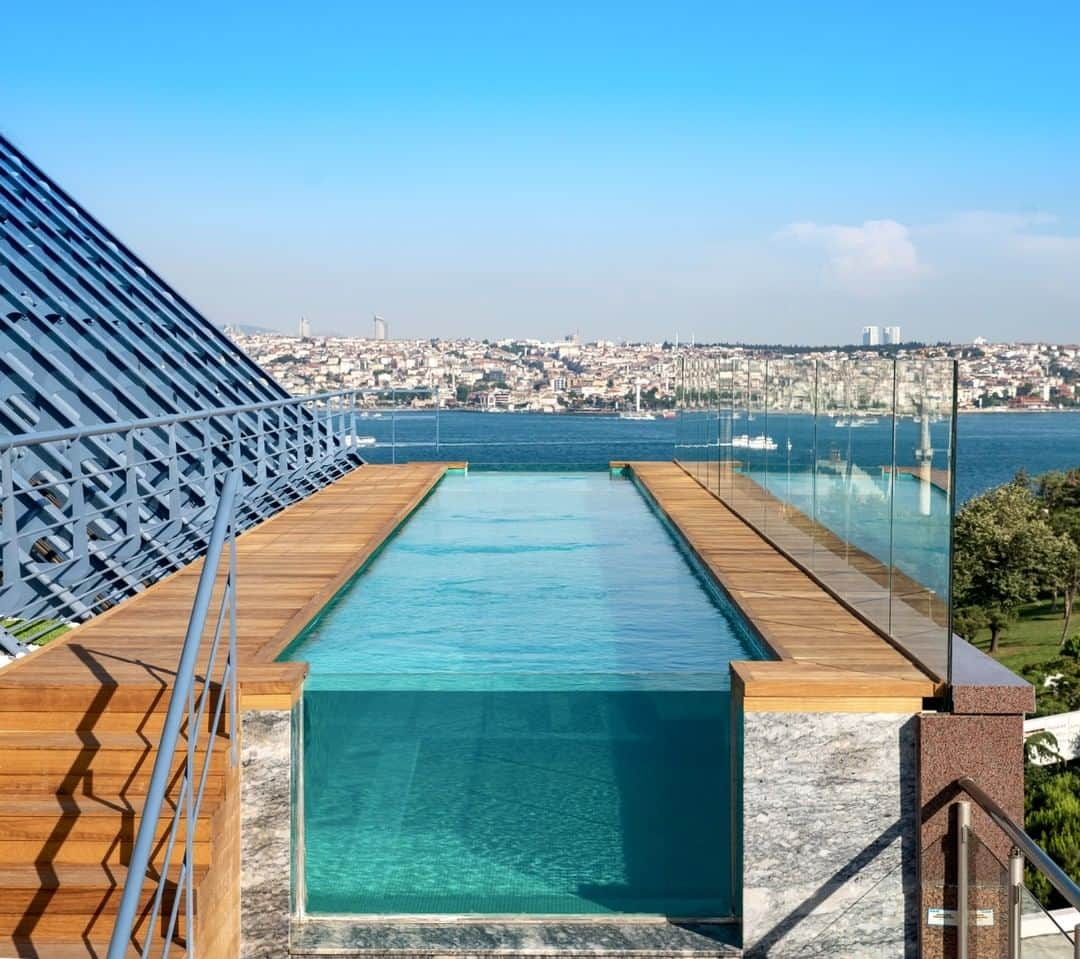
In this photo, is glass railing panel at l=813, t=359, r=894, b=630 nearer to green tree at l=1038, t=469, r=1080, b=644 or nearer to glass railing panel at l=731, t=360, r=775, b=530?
glass railing panel at l=731, t=360, r=775, b=530

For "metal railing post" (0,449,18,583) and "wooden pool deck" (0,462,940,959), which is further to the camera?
"metal railing post" (0,449,18,583)

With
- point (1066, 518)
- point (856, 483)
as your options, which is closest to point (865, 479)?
point (856, 483)

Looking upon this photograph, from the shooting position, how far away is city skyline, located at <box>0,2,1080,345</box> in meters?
28.3

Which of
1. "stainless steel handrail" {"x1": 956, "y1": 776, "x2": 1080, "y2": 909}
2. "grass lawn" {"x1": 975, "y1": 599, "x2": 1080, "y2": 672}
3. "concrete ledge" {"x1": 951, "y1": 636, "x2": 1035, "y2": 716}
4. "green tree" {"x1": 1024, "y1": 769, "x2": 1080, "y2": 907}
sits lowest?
"grass lawn" {"x1": 975, "y1": 599, "x2": 1080, "y2": 672}

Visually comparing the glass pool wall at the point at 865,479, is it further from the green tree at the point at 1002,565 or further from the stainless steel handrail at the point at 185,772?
the green tree at the point at 1002,565

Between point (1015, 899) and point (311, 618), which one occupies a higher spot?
point (311, 618)

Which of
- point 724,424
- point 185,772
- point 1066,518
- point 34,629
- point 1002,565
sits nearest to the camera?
point 185,772

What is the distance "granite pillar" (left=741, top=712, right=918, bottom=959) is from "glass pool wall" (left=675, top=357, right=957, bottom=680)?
46 centimetres

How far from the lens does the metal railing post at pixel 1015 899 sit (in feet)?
10.4

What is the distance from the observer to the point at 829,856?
390cm

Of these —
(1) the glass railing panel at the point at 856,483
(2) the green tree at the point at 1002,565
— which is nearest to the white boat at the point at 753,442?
(1) the glass railing panel at the point at 856,483

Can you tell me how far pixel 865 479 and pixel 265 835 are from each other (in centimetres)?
265

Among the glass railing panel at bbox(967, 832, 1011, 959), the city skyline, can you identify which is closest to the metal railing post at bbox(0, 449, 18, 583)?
the glass railing panel at bbox(967, 832, 1011, 959)

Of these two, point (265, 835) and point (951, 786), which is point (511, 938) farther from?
point (951, 786)
